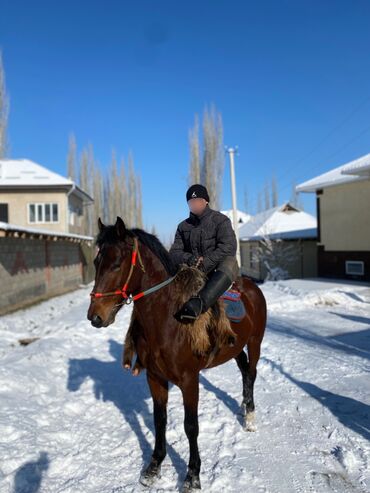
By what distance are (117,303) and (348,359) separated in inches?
194

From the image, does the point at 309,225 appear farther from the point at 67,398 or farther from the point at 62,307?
the point at 67,398

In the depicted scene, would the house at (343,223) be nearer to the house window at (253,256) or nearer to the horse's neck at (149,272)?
the house window at (253,256)

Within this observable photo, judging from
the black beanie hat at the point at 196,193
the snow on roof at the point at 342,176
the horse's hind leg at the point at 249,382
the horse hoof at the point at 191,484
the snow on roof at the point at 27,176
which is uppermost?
the snow on roof at the point at 27,176

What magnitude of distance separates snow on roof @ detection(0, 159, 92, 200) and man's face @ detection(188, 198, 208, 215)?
22164 mm

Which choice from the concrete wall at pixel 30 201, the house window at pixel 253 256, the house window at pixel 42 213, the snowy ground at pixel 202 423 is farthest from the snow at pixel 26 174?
the snowy ground at pixel 202 423

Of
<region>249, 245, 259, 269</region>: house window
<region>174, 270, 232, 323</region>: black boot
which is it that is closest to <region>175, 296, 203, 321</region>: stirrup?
<region>174, 270, 232, 323</region>: black boot

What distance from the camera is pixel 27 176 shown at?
2483cm

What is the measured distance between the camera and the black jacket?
3.38 m

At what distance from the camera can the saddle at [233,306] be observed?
3588 millimetres

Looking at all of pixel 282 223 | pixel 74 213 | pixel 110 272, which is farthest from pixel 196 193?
pixel 282 223

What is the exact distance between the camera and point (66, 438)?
3795 millimetres

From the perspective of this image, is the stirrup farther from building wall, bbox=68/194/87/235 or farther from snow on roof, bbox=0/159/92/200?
building wall, bbox=68/194/87/235

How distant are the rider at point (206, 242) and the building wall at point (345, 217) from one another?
596 inches

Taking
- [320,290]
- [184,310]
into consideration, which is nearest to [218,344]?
[184,310]
